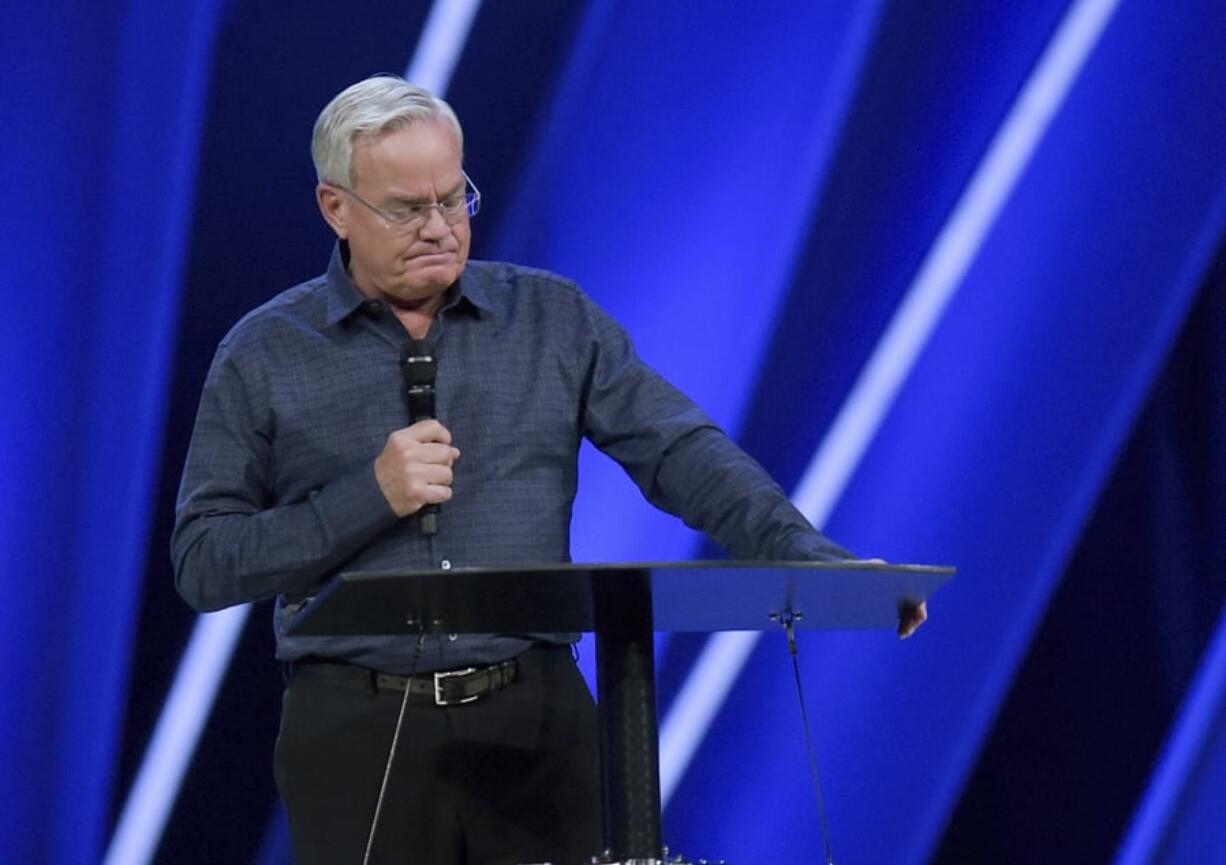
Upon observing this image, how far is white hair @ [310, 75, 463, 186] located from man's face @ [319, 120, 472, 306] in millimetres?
13

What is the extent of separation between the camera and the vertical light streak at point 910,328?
3.09m

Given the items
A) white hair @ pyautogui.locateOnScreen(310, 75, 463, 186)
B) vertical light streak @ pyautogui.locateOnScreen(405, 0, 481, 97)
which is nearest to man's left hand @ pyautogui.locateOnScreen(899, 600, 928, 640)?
white hair @ pyautogui.locateOnScreen(310, 75, 463, 186)

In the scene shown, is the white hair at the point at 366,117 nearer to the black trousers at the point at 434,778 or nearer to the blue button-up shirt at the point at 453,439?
the blue button-up shirt at the point at 453,439

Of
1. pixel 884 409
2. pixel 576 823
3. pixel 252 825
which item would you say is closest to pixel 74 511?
pixel 252 825

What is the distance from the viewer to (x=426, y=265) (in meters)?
2.31

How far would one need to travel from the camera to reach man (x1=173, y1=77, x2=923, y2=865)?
2158mm

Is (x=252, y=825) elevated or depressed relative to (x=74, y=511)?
depressed

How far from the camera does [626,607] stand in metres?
1.75

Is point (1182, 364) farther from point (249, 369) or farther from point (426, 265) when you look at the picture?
point (249, 369)

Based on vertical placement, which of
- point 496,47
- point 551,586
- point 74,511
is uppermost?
point 496,47

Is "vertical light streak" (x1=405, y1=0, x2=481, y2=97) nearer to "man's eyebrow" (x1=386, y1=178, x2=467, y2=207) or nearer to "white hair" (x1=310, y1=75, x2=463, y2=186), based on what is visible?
"white hair" (x1=310, y1=75, x2=463, y2=186)

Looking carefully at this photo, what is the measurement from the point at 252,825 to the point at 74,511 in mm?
609

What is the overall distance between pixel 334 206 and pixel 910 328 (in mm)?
1138

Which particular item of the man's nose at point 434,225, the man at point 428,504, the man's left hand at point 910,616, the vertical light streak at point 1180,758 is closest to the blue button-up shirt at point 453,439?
the man at point 428,504
